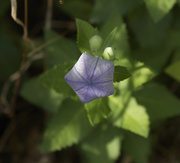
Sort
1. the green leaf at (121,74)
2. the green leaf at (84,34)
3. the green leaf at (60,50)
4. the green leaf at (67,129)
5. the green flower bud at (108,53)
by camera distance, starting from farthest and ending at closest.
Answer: the green leaf at (60,50), the green leaf at (67,129), the green leaf at (84,34), the green leaf at (121,74), the green flower bud at (108,53)

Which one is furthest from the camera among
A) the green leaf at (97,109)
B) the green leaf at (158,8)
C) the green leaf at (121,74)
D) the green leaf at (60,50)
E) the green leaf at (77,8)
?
the green leaf at (77,8)

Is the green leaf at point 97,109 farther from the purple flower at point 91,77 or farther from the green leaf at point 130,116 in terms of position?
the purple flower at point 91,77

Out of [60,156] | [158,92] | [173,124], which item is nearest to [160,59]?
[158,92]

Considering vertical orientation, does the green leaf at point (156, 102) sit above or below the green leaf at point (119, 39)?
below

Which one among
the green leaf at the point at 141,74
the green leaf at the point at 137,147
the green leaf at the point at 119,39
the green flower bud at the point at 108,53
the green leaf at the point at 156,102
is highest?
the green flower bud at the point at 108,53

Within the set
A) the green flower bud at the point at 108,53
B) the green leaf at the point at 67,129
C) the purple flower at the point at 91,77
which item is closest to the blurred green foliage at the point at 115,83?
the green leaf at the point at 67,129

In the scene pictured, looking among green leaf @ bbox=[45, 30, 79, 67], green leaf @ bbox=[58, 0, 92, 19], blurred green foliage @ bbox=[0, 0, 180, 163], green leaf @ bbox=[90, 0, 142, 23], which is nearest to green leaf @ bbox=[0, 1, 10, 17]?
blurred green foliage @ bbox=[0, 0, 180, 163]

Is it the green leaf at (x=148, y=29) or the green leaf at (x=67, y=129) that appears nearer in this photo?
the green leaf at (x=67, y=129)

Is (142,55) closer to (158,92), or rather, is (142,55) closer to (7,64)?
(158,92)
